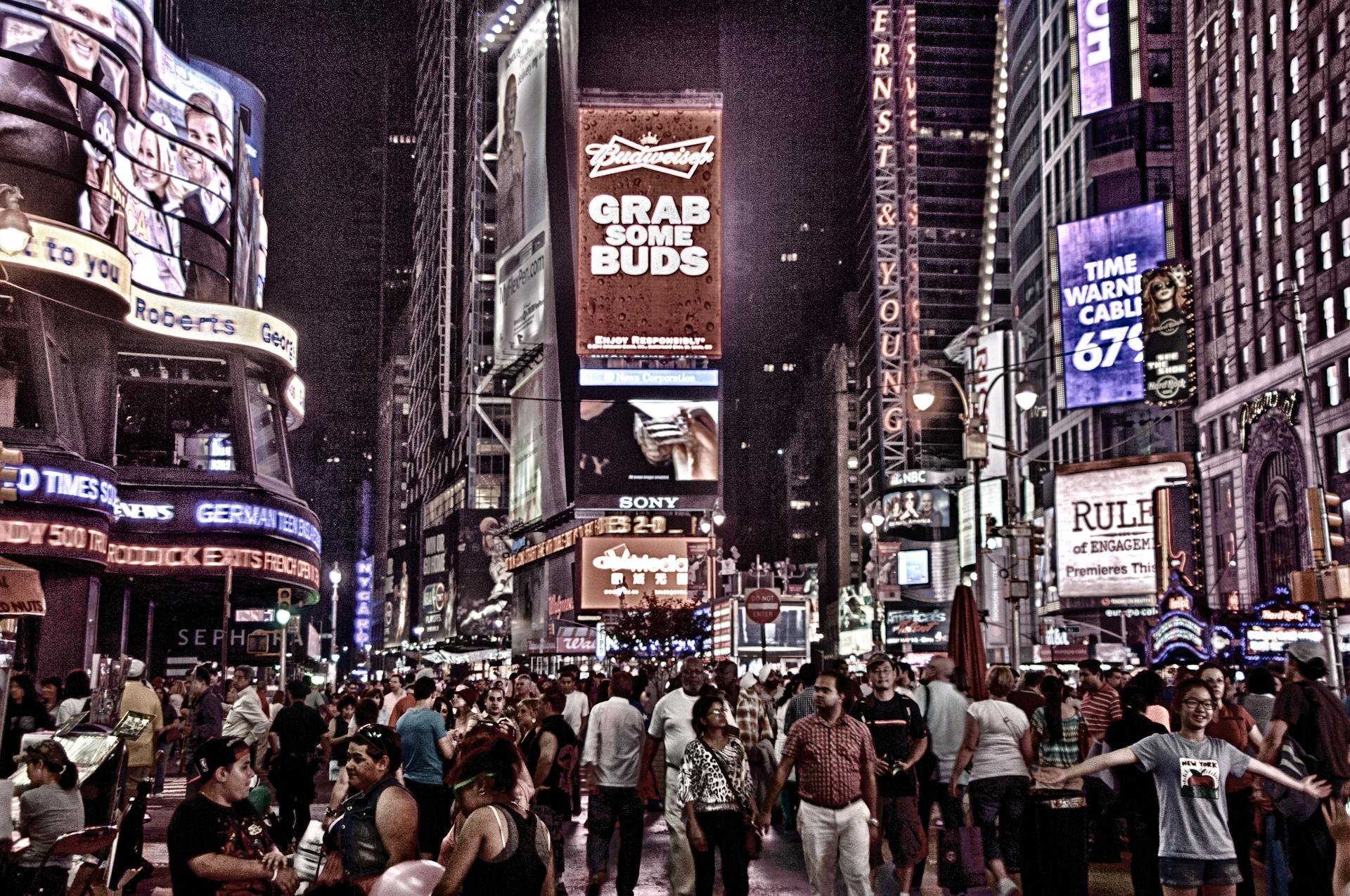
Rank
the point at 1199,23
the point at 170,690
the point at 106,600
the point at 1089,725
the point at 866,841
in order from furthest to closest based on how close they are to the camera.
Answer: the point at 1199,23 → the point at 106,600 → the point at 170,690 → the point at 1089,725 → the point at 866,841

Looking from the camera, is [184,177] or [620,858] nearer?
[620,858]

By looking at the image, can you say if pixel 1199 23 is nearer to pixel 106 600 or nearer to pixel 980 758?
pixel 106 600

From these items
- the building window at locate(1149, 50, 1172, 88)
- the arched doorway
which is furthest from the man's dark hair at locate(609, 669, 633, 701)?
the building window at locate(1149, 50, 1172, 88)

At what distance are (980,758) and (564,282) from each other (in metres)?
95.5

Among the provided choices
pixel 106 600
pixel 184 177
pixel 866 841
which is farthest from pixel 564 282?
pixel 866 841

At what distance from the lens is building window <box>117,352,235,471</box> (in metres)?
64.0

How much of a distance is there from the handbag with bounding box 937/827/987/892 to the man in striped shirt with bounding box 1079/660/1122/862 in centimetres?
170

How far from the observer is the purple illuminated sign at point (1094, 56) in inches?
3600

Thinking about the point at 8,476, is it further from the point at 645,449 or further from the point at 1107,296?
the point at 645,449

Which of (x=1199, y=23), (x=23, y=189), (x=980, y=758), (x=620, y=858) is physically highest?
(x=1199, y=23)

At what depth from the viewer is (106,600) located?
60156 millimetres

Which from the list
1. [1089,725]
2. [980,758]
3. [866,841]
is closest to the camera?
[866,841]

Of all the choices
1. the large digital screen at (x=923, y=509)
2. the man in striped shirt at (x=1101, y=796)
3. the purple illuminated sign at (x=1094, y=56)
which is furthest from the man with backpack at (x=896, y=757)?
the large digital screen at (x=923, y=509)

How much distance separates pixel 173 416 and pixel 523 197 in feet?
182
